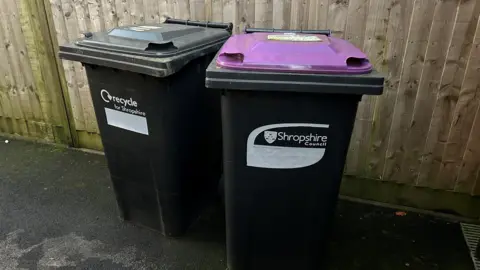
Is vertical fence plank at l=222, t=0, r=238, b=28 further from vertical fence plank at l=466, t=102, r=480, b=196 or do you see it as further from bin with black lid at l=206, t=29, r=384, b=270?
vertical fence plank at l=466, t=102, r=480, b=196

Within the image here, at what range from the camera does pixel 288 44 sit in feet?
5.10

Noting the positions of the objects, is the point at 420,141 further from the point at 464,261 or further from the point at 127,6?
the point at 127,6

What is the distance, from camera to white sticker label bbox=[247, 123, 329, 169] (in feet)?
4.91

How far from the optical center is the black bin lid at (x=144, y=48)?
1655 millimetres

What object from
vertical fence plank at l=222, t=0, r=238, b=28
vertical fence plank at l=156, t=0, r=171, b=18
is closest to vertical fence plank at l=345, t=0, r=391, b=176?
vertical fence plank at l=222, t=0, r=238, b=28

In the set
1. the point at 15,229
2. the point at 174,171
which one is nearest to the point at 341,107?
the point at 174,171

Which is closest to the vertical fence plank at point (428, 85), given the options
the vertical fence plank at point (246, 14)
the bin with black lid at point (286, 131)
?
the bin with black lid at point (286, 131)

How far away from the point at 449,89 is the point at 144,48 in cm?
182

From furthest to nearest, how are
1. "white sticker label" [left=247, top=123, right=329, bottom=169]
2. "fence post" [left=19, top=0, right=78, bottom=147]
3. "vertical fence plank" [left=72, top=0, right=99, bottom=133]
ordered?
"fence post" [left=19, top=0, right=78, bottom=147] < "vertical fence plank" [left=72, top=0, right=99, bottom=133] < "white sticker label" [left=247, top=123, right=329, bottom=169]

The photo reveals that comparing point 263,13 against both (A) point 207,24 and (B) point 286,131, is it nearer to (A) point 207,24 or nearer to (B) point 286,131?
(A) point 207,24

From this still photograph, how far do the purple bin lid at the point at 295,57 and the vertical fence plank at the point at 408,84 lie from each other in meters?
0.76

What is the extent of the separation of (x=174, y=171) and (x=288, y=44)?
0.97m

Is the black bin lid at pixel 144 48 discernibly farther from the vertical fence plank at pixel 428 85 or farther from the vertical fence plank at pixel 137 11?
the vertical fence plank at pixel 428 85

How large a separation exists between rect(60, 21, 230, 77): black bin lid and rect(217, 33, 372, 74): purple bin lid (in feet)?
0.95
